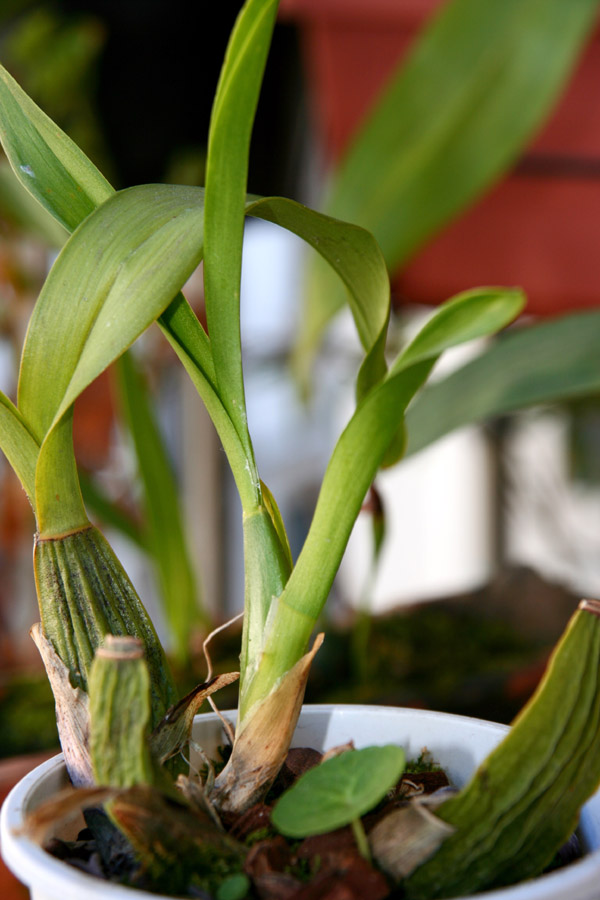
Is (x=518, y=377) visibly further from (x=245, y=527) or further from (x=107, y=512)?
(x=107, y=512)

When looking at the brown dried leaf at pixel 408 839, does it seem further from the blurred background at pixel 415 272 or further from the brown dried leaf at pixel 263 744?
the blurred background at pixel 415 272

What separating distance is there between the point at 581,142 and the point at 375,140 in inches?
11.6

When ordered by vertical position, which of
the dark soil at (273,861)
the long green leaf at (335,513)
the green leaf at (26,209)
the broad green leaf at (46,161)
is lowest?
the dark soil at (273,861)

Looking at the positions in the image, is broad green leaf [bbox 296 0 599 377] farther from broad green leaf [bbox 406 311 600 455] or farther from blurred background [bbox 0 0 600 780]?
broad green leaf [bbox 406 311 600 455]

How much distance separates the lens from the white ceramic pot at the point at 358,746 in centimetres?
17

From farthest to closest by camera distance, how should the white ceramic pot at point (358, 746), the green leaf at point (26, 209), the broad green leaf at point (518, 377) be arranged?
the green leaf at point (26, 209) → the broad green leaf at point (518, 377) → the white ceramic pot at point (358, 746)

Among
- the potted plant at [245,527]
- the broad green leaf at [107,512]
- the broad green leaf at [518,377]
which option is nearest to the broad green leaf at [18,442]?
the potted plant at [245,527]

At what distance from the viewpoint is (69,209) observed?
0.79 feet

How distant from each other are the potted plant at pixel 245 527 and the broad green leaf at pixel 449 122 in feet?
1.29

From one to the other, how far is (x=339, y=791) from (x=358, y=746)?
8cm

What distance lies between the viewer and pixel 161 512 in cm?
62

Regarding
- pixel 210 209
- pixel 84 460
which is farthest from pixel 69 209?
pixel 84 460

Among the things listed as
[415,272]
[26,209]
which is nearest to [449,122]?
[415,272]

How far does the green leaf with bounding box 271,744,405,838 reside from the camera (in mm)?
185
